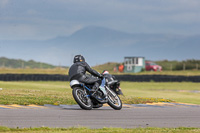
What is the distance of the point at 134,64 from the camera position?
84.8m

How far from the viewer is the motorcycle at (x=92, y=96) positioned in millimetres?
13266

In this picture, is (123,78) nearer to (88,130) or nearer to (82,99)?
(82,99)

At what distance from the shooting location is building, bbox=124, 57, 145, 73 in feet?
276

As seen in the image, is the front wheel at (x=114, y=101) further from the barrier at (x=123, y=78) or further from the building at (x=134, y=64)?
the building at (x=134, y=64)

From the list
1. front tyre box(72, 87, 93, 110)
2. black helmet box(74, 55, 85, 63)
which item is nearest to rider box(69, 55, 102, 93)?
black helmet box(74, 55, 85, 63)

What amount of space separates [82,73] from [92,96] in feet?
2.67

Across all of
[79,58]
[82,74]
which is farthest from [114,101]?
[79,58]

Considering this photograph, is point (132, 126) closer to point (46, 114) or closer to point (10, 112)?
point (46, 114)

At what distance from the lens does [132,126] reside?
9.75 metres

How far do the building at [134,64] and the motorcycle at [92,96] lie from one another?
6981 centimetres

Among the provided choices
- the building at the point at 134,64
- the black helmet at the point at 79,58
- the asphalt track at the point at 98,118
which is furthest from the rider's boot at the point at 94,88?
the building at the point at 134,64

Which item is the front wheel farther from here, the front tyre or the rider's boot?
the front tyre

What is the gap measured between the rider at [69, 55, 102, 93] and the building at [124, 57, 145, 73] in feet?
229

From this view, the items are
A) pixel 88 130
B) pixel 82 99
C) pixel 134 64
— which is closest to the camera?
pixel 88 130
